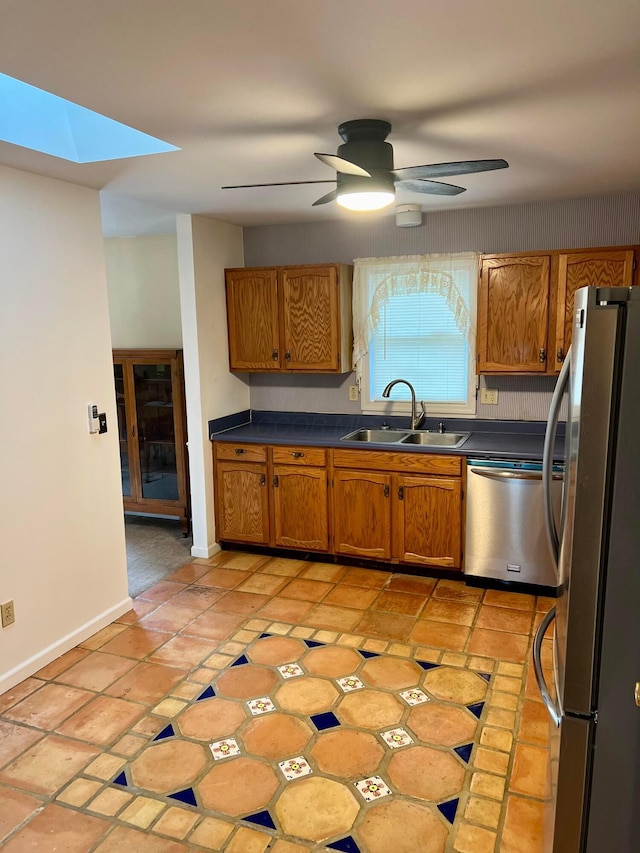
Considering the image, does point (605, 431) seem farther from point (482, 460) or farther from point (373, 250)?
point (373, 250)

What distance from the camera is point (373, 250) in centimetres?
441

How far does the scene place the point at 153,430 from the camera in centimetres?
497

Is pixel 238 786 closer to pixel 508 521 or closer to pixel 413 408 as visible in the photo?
pixel 508 521

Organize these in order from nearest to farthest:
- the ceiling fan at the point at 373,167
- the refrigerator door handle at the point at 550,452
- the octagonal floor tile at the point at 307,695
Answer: the refrigerator door handle at the point at 550,452 < the ceiling fan at the point at 373,167 < the octagonal floor tile at the point at 307,695

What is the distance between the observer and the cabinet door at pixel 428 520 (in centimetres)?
382

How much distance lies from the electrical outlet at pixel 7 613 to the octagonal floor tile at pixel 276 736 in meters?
1.21

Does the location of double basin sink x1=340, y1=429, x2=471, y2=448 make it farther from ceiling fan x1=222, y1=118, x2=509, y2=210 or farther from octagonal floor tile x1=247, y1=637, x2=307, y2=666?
ceiling fan x1=222, y1=118, x2=509, y2=210

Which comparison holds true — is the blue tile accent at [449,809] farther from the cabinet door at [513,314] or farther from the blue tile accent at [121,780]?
the cabinet door at [513,314]

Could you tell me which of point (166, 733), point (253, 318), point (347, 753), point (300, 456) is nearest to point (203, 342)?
point (253, 318)

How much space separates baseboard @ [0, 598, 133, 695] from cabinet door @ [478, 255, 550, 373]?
8.54 feet

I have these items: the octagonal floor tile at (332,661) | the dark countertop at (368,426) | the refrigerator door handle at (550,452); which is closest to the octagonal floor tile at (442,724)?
the octagonal floor tile at (332,661)

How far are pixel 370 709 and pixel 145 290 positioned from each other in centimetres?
377

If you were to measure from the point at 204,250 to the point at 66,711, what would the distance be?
113 inches

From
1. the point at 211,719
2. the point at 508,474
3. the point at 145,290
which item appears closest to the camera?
the point at 211,719
